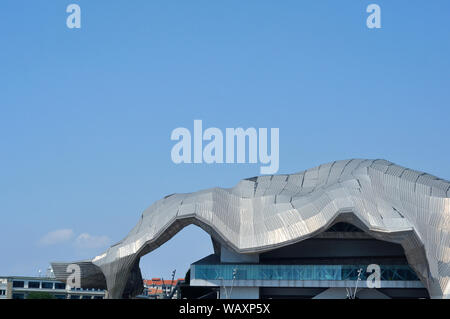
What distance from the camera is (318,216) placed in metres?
65.6

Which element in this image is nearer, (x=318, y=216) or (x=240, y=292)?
(x=318, y=216)

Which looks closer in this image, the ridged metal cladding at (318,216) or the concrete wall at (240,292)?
the ridged metal cladding at (318,216)

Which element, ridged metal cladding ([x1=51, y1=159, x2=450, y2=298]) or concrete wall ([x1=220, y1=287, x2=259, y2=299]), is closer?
ridged metal cladding ([x1=51, y1=159, x2=450, y2=298])

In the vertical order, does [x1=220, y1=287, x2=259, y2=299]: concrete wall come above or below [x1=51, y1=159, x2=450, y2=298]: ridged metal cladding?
below

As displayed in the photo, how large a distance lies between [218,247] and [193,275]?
33.5ft

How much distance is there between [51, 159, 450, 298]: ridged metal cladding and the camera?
65125mm

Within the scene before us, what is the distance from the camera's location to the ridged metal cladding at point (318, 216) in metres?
65.1

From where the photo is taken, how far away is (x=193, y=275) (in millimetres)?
72625

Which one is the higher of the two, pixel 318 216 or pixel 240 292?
pixel 318 216

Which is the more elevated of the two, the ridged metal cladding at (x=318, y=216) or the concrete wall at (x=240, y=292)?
the ridged metal cladding at (x=318, y=216)

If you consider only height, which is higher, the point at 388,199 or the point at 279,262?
the point at 388,199
